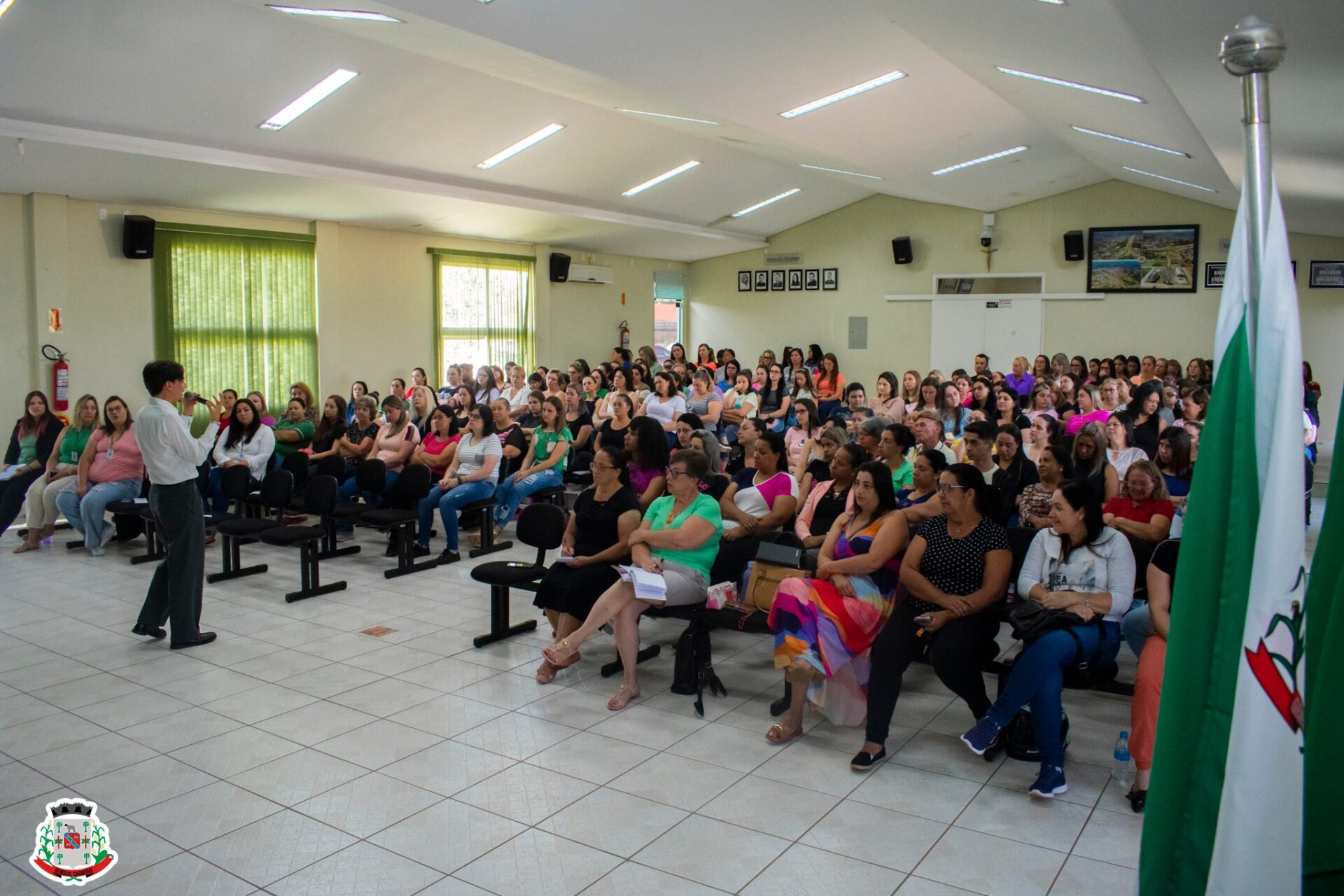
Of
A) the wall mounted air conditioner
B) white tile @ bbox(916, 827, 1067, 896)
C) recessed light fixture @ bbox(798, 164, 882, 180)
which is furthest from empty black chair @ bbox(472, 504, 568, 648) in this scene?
the wall mounted air conditioner

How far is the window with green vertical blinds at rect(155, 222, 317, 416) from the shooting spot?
9.61 metres

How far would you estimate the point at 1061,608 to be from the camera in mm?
3547

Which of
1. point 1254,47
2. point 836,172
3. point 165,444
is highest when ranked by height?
point 836,172

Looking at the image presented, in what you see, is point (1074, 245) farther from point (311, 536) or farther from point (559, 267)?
point (311, 536)

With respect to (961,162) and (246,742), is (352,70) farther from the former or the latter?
(961,162)

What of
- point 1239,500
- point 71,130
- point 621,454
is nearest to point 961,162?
point 621,454

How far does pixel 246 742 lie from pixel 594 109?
23.2 ft

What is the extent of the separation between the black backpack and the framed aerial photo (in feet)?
36.8

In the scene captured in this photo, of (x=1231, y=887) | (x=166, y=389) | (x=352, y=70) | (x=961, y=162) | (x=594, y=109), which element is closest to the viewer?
(x=1231, y=887)

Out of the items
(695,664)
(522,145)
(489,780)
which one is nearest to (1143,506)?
(695,664)

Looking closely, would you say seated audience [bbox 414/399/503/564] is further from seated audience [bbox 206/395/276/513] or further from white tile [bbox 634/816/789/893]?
white tile [bbox 634/816/789/893]

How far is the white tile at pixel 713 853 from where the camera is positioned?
9.36ft

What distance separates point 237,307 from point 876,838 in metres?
9.20

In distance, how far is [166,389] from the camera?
4.79 metres
